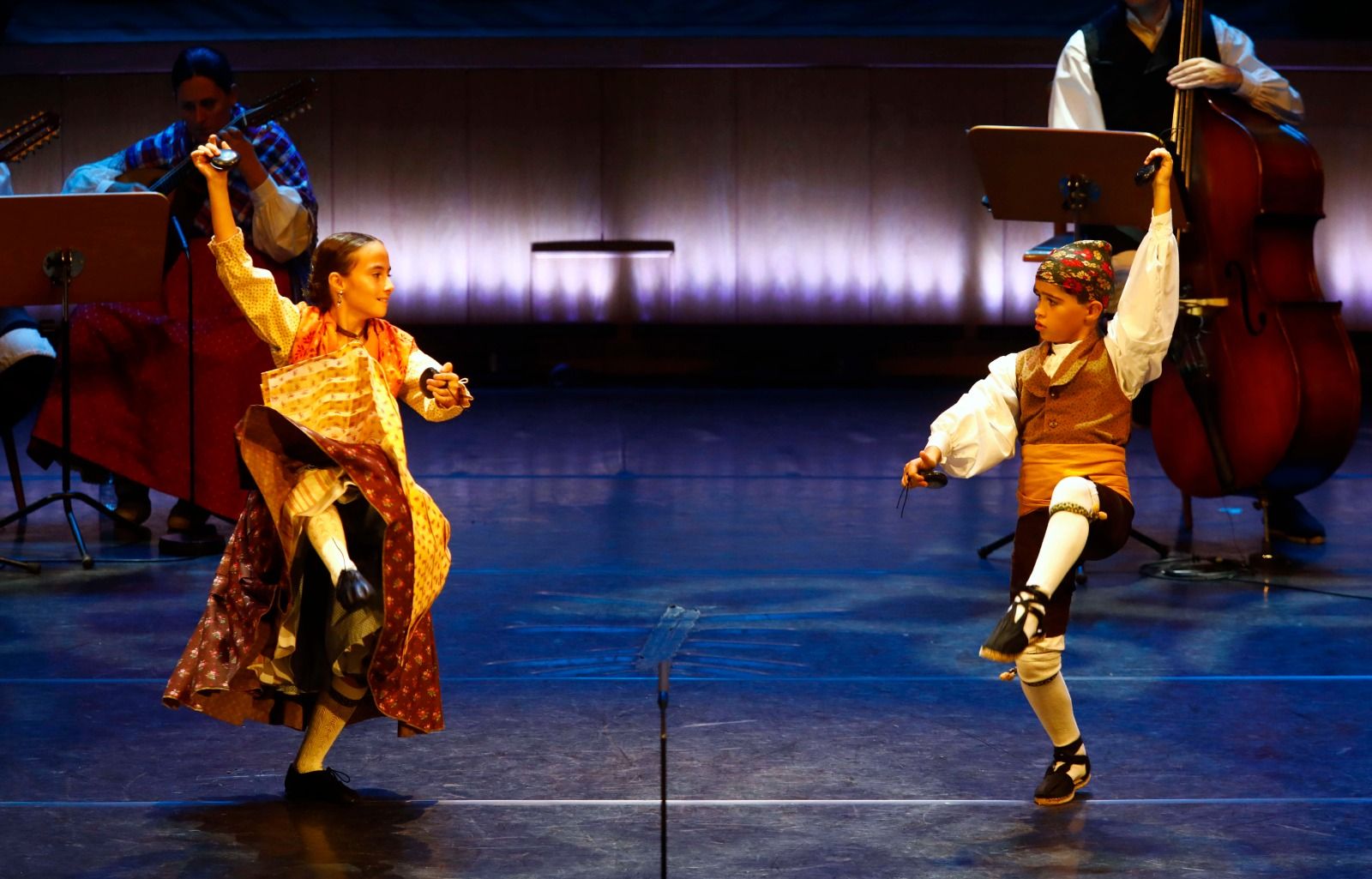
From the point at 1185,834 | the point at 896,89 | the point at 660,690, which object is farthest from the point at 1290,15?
the point at 660,690

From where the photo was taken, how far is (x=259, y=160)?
482cm

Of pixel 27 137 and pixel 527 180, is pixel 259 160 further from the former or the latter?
pixel 527 180

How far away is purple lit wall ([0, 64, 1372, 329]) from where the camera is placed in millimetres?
9828

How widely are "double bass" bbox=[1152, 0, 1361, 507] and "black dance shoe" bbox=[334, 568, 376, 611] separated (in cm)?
275

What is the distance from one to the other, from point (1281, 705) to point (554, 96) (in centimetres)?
738

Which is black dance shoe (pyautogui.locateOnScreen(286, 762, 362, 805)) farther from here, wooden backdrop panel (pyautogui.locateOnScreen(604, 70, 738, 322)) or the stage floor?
wooden backdrop panel (pyautogui.locateOnScreen(604, 70, 738, 322))

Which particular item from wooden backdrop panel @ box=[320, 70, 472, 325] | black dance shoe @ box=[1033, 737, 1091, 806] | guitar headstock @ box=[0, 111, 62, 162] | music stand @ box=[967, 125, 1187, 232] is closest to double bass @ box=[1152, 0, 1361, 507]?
music stand @ box=[967, 125, 1187, 232]

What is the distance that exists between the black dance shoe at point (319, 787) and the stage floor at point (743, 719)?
0.03m

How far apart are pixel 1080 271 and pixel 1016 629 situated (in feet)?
2.06

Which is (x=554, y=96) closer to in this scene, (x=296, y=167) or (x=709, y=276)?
(x=709, y=276)

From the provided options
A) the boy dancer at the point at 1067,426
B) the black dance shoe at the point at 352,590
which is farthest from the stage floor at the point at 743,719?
the black dance shoe at the point at 352,590

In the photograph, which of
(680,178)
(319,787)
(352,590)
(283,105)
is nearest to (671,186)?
(680,178)

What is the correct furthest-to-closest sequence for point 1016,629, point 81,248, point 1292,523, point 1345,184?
point 1345,184, point 1292,523, point 81,248, point 1016,629

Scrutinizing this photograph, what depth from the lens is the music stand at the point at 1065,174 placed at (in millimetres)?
4102
